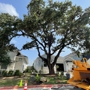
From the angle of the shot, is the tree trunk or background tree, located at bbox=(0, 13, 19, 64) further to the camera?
the tree trunk

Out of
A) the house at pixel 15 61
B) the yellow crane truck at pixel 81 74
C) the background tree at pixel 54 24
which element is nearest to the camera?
the yellow crane truck at pixel 81 74

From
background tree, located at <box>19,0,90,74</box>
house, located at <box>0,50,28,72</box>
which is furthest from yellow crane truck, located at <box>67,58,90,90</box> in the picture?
house, located at <box>0,50,28,72</box>

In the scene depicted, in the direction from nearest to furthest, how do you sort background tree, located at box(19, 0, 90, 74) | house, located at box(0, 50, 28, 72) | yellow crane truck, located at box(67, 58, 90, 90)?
yellow crane truck, located at box(67, 58, 90, 90) → background tree, located at box(19, 0, 90, 74) → house, located at box(0, 50, 28, 72)

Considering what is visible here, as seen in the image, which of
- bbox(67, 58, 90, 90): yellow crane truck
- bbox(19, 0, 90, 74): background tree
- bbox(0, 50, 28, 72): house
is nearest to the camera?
bbox(67, 58, 90, 90): yellow crane truck

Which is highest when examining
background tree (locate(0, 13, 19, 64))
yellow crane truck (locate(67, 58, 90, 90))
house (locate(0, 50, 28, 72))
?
background tree (locate(0, 13, 19, 64))

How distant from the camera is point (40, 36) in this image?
20719 mm

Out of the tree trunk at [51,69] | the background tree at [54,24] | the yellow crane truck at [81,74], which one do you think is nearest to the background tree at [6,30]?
the background tree at [54,24]

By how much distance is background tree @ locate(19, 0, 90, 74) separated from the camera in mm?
17062

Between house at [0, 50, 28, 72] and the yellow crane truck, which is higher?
house at [0, 50, 28, 72]

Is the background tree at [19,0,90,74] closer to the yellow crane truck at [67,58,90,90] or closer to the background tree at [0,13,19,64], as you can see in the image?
the background tree at [0,13,19,64]

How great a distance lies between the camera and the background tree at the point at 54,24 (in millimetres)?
17062

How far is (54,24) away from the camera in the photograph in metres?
19.0

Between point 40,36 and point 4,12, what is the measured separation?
22.7 ft

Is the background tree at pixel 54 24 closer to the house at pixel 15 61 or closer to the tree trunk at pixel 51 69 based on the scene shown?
the tree trunk at pixel 51 69
